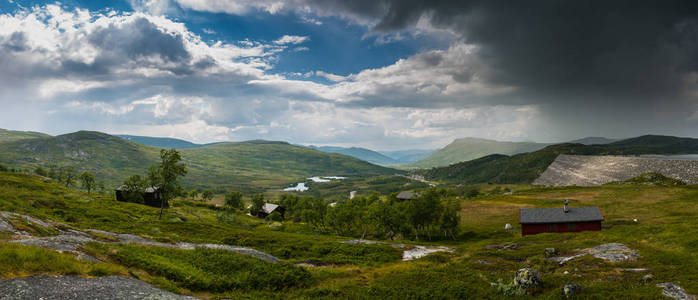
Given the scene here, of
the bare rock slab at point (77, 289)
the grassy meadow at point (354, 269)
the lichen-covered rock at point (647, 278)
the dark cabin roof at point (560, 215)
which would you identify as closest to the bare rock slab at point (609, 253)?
the grassy meadow at point (354, 269)

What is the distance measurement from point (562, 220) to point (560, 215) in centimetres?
193

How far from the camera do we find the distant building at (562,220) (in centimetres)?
6881

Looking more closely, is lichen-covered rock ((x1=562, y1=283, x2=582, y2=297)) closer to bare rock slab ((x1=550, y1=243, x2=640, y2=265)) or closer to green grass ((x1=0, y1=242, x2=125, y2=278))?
bare rock slab ((x1=550, y1=243, x2=640, y2=265))

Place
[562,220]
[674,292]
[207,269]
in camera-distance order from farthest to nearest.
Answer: [562,220] < [207,269] < [674,292]

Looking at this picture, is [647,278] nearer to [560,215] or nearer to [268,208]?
[560,215]

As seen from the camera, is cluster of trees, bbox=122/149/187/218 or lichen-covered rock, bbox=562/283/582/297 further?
cluster of trees, bbox=122/149/187/218

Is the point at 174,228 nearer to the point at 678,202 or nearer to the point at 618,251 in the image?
the point at 618,251

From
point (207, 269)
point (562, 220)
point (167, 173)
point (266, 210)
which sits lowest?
point (266, 210)

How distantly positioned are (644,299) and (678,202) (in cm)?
11553

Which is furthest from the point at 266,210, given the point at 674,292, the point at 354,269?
the point at 674,292

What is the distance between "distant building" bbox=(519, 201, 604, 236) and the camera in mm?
68812

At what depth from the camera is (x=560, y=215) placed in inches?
2793

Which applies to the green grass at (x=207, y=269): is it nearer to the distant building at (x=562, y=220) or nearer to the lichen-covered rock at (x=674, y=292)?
the lichen-covered rock at (x=674, y=292)

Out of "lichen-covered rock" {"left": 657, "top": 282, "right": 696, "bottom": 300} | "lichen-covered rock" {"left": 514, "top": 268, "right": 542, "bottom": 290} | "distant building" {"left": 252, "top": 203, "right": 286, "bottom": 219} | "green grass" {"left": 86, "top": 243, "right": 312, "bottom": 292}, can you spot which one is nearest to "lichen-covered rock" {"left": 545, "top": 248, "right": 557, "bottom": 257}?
"lichen-covered rock" {"left": 657, "top": 282, "right": 696, "bottom": 300}
